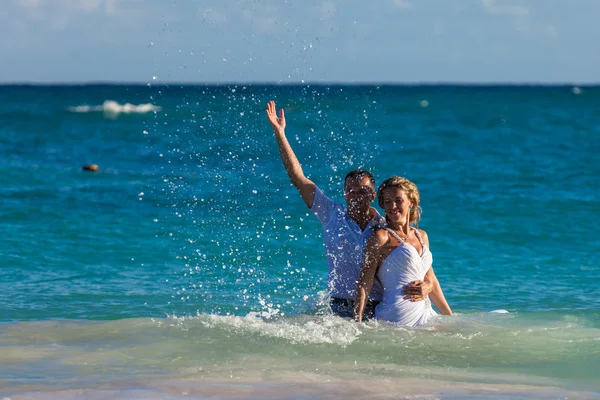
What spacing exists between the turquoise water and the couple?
24 centimetres

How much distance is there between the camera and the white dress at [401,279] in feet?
22.0

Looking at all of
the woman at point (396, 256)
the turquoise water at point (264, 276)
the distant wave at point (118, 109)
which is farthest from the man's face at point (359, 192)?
the distant wave at point (118, 109)

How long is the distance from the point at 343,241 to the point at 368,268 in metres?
0.31

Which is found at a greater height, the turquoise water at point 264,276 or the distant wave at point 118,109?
the distant wave at point 118,109

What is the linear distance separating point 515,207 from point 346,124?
459 inches

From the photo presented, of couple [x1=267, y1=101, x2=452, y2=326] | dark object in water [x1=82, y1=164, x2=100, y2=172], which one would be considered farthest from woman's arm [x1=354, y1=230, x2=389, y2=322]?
dark object in water [x1=82, y1=164, x2=100, y2=172]

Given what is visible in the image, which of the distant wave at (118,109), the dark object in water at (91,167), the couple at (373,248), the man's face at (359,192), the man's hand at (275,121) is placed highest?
the distant wave at (118,109)

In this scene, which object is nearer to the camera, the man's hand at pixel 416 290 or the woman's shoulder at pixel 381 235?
the woman's shoulder at pixel 381 235

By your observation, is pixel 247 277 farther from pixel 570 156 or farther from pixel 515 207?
pixel 570 156

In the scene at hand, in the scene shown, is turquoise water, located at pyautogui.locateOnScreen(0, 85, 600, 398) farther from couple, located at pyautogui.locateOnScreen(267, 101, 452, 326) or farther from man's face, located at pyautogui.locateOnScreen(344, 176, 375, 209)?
man's face, located at pyautogui.locateOnScreen(344, 176, 375, 209)

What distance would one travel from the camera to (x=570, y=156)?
922 inches

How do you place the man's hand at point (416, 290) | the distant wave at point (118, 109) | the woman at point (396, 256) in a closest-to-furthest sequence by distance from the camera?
1. the woman at point (396, 256)
2. the man's hand at point (416, 290)
3. the distant wave at point (118, 109)

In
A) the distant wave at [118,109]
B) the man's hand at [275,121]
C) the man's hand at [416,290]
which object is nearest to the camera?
the man's hand at [416,290]

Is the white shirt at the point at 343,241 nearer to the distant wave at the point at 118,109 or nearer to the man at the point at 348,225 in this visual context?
the man at the point at 348,225
